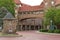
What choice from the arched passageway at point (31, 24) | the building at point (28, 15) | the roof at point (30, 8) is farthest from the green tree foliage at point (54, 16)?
the arched passageway at point (31, 24)

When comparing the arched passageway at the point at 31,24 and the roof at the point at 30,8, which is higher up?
the roof at the point at 30,8

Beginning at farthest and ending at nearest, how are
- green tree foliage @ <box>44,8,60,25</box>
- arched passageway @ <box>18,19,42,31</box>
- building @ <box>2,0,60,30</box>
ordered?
arched passageway @ <box>18,19,42,31</box>, building @ <box>2,0,60,30</box>, green tree foliage @ <box>44,8,60,25</box>

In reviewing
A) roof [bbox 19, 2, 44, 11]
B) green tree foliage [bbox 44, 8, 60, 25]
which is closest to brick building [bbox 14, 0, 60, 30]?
roof [bbox 19, 2, 44, 11]

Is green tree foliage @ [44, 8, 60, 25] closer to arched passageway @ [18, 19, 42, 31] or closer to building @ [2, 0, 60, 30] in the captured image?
building @ [2, 0, 60, 30]

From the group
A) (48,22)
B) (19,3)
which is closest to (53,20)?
(48,22)

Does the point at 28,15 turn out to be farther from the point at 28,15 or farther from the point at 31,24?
the point at 31,24

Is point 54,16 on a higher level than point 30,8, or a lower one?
lower

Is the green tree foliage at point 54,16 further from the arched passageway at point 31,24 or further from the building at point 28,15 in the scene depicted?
the arched passageway at point 31,24

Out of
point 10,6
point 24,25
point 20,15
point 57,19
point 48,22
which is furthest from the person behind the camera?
point 24,25

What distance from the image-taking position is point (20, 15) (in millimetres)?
97000

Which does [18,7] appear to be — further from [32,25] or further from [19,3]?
[32,25]

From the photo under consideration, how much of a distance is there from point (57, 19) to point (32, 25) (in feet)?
169

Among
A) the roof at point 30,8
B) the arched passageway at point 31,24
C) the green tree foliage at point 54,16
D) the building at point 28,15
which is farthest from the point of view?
the arched passageway at point 31,24

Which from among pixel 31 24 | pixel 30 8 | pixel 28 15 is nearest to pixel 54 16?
pixel 28 15
